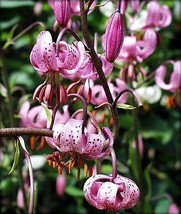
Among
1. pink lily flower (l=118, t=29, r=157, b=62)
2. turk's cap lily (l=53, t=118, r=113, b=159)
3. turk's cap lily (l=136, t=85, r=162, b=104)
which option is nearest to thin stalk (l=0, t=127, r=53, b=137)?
turk's cap lily (l=53, t=118, r=113, b=159)

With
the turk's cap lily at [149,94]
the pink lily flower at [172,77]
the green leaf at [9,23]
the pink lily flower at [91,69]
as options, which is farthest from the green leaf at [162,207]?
the pink lily flower at [91,69]

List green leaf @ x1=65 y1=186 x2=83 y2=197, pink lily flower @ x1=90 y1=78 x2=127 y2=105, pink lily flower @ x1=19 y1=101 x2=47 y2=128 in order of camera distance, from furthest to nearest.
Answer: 1. green leaf @ x1=65 y1=186 x2=83 y2=197
2. pink lily flower @ x1=19 y1=101 x2=47 y2=128
3. pink lily flower @ x1=90 y1=78 x2=127 y2=105

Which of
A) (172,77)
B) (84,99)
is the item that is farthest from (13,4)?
(84,99)

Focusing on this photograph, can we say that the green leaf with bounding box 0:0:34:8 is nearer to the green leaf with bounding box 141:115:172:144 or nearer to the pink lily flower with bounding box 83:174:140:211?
the green leaf with bounding box 141:115:172:144

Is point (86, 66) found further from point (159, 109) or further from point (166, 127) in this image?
point (159, 109)

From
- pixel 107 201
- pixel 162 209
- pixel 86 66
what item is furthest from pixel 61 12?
pixel 162 209

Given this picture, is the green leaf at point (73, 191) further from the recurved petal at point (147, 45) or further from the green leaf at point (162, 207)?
the recurved petal at point (147, 45)
